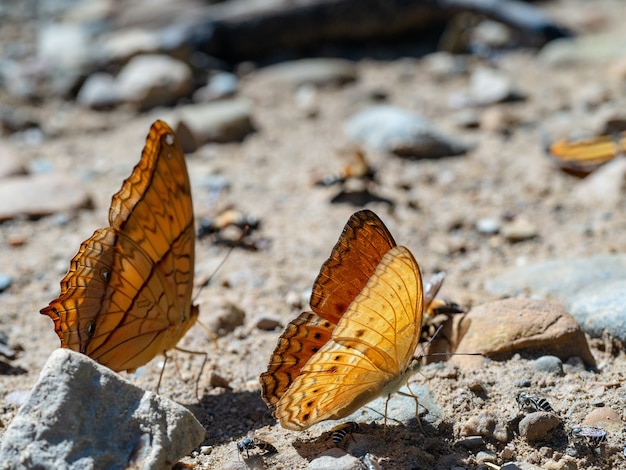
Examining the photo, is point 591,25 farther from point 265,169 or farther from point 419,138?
point 265,169

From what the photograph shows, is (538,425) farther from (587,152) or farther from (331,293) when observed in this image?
(587,152)

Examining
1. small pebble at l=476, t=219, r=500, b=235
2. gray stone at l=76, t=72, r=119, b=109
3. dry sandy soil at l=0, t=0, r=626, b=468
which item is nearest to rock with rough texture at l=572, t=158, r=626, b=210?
dry sandy soil at l=0, t=0, r=626, b=468

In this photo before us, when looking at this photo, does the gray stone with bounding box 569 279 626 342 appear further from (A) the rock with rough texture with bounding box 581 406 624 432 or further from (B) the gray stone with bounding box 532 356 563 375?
(A) the rock with rough texture with bounding box 581 406 624 432

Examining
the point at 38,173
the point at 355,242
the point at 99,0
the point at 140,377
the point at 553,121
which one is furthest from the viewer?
the point at 99,0

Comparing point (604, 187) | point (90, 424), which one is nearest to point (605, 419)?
point (90, 424)

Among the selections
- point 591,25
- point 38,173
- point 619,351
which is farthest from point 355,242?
point 591,25

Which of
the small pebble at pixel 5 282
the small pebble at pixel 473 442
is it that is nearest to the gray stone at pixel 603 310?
the small pebble at pixel 473 442
